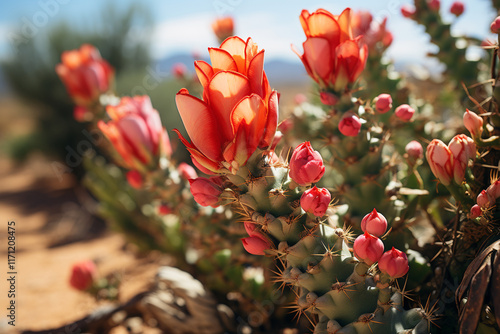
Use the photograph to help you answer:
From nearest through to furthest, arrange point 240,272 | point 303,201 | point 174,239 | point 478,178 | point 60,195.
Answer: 1. point 303,201
2. point 478,178
3. point 240,272
4. point 174,239
5. point 60,195

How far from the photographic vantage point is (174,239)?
7.25ft

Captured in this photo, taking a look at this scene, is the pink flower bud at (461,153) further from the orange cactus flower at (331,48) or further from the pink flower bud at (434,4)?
the pink flower bud at (434,4)

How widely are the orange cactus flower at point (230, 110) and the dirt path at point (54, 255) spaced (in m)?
1.39

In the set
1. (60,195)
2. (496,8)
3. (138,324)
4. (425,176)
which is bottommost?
(60,195)

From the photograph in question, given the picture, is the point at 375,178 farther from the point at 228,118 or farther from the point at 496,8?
the point at 496,8

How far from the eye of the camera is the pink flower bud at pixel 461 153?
0.95 meters

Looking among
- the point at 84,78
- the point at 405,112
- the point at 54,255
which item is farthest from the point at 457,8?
the point at 54,255

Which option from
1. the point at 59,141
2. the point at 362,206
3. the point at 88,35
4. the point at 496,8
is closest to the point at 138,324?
the point at 362,206

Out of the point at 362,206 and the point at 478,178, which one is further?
the point at 362,206

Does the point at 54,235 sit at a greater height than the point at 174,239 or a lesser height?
lesser

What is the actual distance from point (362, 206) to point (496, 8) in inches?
42.3

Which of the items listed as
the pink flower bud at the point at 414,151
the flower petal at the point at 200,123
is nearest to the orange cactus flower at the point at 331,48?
the pink flower bud at the point at 414,151

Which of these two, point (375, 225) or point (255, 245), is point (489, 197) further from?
point (255, 245)

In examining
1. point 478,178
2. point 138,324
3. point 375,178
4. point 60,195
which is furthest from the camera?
point 60,195
